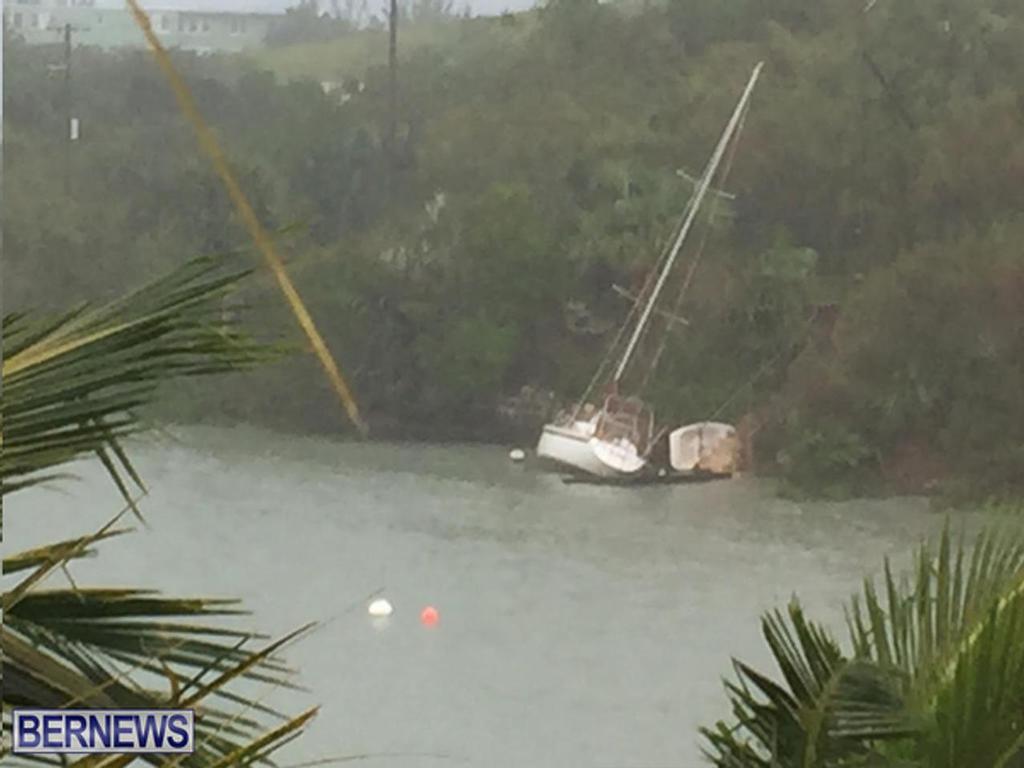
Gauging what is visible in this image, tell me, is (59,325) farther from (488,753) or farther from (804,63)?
(804,63)

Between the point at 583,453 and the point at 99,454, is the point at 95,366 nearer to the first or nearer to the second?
the point at 99,454

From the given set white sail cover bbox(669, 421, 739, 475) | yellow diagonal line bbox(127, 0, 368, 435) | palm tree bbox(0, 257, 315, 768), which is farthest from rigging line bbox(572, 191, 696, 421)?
palm tree bbox(0, 257, 315, 768)

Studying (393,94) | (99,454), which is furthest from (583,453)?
(99,454)

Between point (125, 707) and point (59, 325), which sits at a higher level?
point (59, 325)

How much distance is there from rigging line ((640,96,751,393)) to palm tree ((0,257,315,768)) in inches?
22.6

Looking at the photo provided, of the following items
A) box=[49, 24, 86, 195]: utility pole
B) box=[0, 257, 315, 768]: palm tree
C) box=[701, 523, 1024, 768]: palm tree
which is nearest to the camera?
box=[0, 257, 315, 768]: palm tree

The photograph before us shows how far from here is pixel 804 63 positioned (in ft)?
5.67

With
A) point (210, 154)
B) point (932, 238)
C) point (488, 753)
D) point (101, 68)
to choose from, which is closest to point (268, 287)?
point (210, 154)

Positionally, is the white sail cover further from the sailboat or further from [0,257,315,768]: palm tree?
[0,257,315,768]: palm tree

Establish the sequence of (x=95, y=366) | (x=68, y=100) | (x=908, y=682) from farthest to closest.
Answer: (x=68, y=100), (x=908, y=682), (x=95, y=366)

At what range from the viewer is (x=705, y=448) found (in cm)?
176

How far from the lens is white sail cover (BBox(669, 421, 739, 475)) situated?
69.0 inches

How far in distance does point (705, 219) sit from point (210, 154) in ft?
1.79

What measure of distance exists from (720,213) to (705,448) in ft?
0.86
